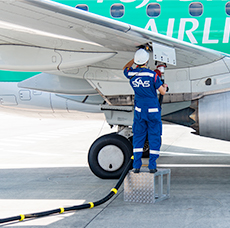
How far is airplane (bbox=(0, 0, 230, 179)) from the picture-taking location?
506cm

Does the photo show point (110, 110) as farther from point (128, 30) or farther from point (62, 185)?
point (128, 30)

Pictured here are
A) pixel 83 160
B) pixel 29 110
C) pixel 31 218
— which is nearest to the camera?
pixel 31 218

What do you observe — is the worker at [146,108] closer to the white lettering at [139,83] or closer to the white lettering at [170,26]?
the white lettering at [139,83]

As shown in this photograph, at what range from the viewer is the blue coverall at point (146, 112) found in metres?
4.92

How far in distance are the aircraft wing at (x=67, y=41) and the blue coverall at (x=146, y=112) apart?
0.60 m

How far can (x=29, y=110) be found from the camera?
7.56 meters

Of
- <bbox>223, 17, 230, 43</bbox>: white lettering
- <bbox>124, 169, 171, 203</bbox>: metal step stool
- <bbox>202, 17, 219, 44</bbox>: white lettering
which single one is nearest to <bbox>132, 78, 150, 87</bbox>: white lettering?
<bbox>124, 169, 171, 203</bbox>: metal step stool

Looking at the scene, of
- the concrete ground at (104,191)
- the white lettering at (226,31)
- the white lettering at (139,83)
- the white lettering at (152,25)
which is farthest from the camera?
the white lettering at (152,25)

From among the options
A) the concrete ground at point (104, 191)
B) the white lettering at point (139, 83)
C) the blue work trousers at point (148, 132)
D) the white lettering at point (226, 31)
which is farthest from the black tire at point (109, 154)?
the white lettering at point (226, 31)

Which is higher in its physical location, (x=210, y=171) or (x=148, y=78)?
(x=148, y=78)

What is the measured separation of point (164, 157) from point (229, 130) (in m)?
3.48

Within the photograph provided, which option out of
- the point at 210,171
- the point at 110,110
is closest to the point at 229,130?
the point at 210,171

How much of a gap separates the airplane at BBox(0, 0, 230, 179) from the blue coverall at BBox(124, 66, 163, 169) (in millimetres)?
392

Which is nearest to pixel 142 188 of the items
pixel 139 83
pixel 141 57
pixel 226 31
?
pixel 139 83
